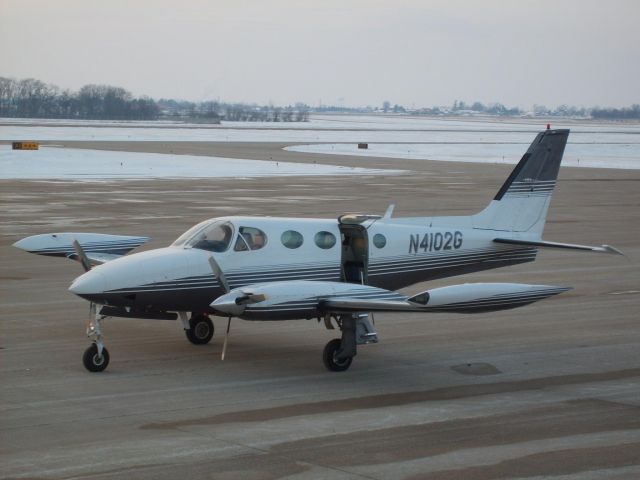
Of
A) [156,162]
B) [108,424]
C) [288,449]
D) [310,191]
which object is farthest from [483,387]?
[156,162]

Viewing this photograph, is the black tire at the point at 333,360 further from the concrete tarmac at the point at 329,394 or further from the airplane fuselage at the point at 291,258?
the airplane fuselage at the point at 291,258

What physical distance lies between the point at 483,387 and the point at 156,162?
60.9 meters

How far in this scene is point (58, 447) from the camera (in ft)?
41.2

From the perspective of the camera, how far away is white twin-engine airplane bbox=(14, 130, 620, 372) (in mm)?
15938

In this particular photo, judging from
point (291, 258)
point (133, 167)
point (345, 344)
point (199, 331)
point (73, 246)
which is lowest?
point (133, 167)

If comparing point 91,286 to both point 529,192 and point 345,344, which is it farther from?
point 529,192

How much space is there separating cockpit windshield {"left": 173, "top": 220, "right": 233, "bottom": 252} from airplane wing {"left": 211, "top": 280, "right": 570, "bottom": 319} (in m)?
1.67

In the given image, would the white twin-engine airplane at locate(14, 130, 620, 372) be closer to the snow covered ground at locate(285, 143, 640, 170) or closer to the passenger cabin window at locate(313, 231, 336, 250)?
the passenger cabin window at locate(313, 231, 336, 250)

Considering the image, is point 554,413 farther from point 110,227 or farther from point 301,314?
point 110,227

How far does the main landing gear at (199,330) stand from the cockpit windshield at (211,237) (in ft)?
5.11

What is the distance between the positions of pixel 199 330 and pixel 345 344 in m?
3.17

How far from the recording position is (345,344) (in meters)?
16.8

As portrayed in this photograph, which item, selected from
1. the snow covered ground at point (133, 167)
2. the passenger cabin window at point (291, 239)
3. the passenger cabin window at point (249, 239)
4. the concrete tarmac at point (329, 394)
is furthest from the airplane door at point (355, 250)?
the snow covered ground at point (133, 167)

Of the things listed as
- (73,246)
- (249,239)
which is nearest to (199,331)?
(249,239)
